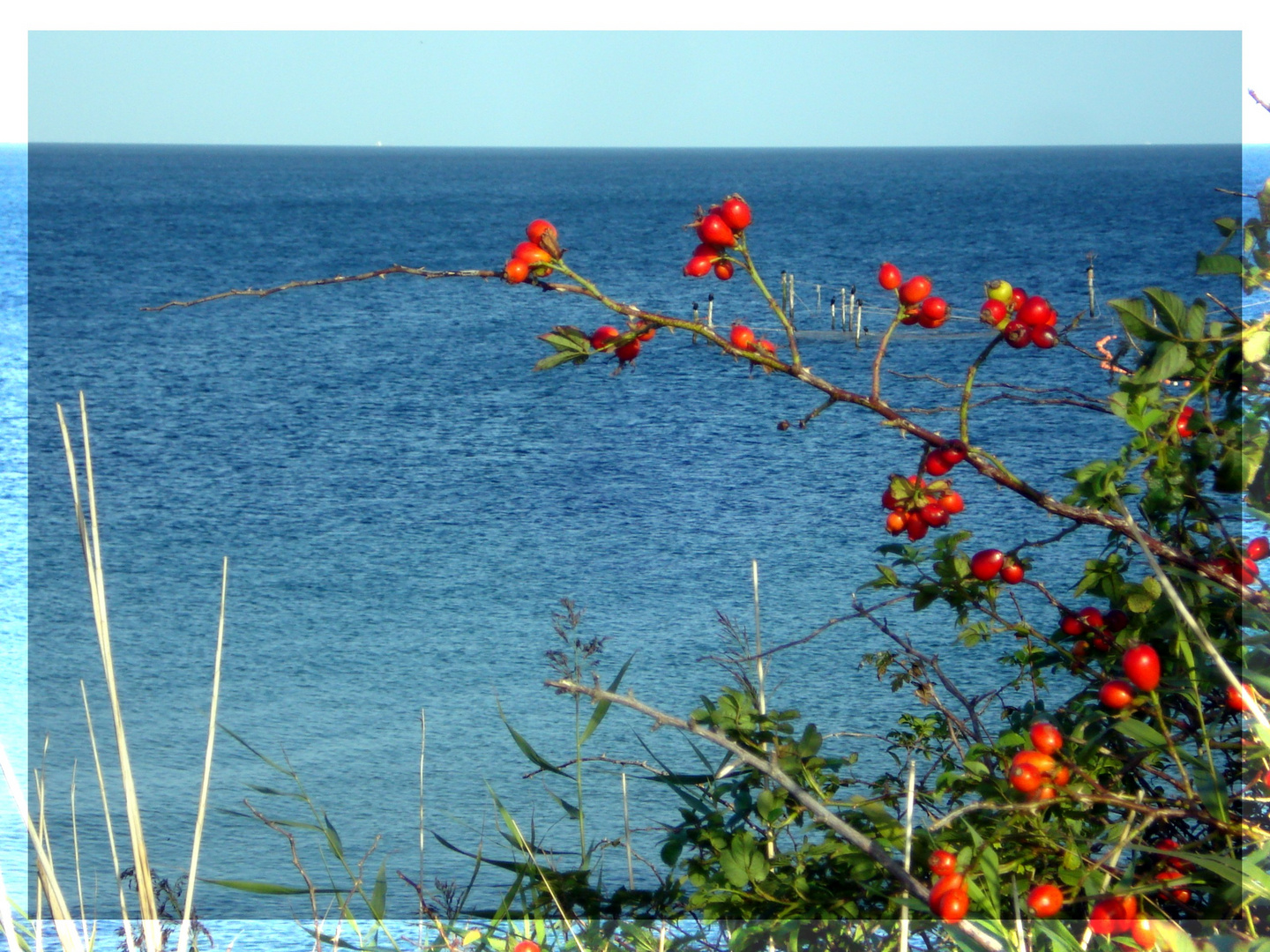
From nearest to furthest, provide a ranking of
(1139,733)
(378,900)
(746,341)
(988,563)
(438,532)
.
Answer: 1. (1139,733)
2. (746,341)
3. (378,900)
4. (988,563)
5. (438,532)

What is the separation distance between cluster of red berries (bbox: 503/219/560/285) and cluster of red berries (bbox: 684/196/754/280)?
0.54 ft

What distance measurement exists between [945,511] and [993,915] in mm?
636

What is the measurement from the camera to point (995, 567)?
1.74 meters

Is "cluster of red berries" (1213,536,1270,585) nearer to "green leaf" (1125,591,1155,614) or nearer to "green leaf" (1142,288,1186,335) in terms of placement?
"green leaf" (1125,591,1155,614)

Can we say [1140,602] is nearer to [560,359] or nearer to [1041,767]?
[1041,767]

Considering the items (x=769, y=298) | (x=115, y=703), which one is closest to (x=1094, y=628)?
(x=769, y=298)

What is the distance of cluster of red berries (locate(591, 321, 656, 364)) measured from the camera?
144 cm

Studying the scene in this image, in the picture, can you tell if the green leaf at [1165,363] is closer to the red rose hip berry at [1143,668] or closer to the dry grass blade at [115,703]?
the red rose hip berry at [1143,668]

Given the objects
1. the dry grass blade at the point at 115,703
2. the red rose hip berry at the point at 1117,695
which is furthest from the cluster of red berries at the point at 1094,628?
the dry grass blade at the point at 115,703

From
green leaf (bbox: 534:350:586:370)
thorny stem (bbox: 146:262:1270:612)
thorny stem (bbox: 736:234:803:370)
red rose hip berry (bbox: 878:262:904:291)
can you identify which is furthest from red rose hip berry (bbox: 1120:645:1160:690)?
green leaf (bbox: 534:350:586:370)

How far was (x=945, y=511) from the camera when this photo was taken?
173 centimetres

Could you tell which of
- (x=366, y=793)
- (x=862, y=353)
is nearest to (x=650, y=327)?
(x=366, y=793)

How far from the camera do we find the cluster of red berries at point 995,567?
1.73 m

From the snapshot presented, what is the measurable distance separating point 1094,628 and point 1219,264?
1.80ft
